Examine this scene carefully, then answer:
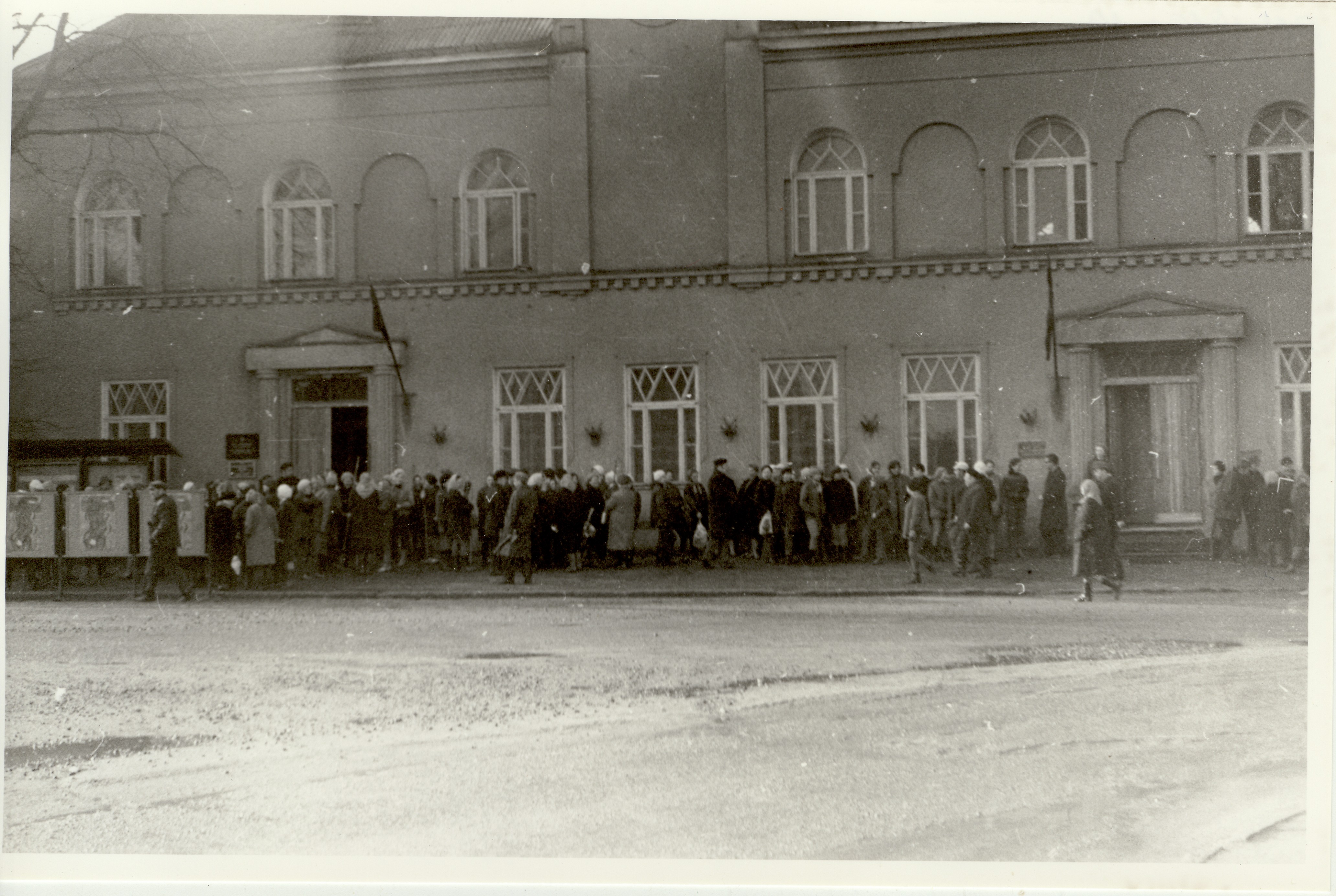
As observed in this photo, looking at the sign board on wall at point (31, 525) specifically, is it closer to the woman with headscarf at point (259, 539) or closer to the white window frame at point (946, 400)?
the woman with headscarf at point (259, 539)

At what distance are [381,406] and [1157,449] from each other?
4.07m

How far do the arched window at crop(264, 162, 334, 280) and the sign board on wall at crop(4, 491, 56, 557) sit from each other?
1.56 m

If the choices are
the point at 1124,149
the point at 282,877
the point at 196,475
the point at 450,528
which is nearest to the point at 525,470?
the point at 450,528

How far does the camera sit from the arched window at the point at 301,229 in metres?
4.98

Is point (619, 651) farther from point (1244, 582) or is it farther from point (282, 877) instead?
point (1244, 582)

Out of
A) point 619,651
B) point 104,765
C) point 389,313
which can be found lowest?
point 104,765

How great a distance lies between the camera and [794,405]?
5.05m

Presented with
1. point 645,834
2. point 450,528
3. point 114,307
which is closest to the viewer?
point 645,834

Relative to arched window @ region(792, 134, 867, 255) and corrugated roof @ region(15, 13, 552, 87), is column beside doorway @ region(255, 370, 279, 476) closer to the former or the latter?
corrugated roof @ region(15, 13, 552, 87)

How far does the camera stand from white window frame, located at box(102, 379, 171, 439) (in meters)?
4.80

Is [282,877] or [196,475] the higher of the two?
[196,475]

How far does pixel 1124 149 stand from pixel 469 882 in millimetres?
4674

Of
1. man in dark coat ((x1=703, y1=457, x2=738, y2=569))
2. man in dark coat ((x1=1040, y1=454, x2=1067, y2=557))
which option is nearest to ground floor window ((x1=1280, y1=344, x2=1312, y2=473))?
man in dark coat ((x1=1040, y1=454, x2=1067, y2=557))

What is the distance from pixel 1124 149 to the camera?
4926 millimetres
